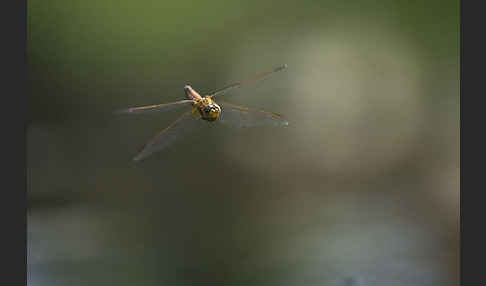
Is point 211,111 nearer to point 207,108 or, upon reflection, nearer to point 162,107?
point 207,108

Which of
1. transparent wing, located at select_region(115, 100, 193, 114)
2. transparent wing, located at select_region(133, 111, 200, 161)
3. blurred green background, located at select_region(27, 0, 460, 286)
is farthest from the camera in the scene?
blurred green background, located at select_region(27, 0, 460, 286)

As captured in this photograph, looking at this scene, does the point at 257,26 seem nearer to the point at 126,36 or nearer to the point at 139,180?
the point at 126,36

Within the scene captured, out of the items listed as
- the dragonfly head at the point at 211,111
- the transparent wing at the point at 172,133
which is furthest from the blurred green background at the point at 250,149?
the dragonfly head at the point at 211,111

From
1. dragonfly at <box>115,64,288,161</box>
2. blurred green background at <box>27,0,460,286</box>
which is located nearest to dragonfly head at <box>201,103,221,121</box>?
dragonfly at <box>115,64,288,161</box>

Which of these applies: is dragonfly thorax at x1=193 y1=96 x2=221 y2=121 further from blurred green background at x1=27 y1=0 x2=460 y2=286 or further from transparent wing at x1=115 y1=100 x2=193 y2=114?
blurred green background at x1=27 y1=0 x2=460 y2=286

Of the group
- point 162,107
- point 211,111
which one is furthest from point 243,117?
point 162,107

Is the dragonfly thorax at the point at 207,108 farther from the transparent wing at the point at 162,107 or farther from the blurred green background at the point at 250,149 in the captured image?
the blurred green background at the point at 250,149

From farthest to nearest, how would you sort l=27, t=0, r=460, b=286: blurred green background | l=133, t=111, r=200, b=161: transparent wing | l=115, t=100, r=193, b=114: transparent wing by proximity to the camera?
1. l=27, t=0, r=460, b=286: blurred green background
2. l=133, t=111, r=200, b=161: transparent wing
3. l=115, t=100, r=193, b=114: transparent wing

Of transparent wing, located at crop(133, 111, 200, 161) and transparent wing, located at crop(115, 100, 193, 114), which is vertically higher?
transparent wing, located at crop(115, 100, 193, 114)
